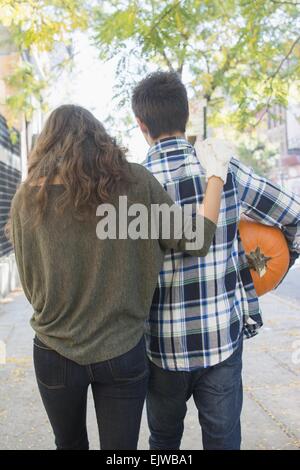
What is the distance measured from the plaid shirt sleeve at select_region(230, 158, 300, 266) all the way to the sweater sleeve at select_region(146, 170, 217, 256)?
34cm

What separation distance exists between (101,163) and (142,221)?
0.84 ft

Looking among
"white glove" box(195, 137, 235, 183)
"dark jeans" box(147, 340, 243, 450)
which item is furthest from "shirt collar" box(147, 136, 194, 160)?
"dark jeans" box(147, 340, 243, 450)

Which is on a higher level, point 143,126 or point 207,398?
point 143,126

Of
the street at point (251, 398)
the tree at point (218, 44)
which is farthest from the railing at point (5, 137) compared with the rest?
the street at point (251, 398)

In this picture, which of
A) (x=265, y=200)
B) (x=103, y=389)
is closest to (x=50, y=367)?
(x=103, y=389)

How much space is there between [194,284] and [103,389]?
0.54 meters

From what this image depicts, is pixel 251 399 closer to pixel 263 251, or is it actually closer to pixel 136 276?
pixel 263 251

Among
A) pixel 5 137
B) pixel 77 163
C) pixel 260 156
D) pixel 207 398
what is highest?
pixel 260 156

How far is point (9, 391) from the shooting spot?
479 cm

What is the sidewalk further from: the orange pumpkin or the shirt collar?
the shirt collar

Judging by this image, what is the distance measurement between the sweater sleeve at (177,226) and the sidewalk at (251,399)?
2.01 metres

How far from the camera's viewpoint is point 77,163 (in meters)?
1.83

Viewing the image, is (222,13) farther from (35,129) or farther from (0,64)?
(35,129)

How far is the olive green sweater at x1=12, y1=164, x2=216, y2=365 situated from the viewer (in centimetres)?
188
